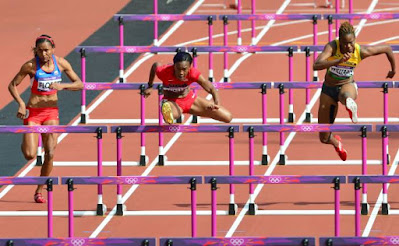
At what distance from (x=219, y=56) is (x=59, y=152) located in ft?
17.3

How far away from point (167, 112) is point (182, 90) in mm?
539

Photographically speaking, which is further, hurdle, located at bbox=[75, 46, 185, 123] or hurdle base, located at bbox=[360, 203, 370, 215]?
hurdle, located at bbox=[75, 46, 185, 123]

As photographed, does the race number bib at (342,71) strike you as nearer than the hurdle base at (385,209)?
Yes

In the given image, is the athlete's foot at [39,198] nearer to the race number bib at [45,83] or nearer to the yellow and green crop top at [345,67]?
the race number bib at [45,83]

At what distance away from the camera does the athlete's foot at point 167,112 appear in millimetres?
19531

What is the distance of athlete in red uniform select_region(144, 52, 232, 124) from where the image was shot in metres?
19.6

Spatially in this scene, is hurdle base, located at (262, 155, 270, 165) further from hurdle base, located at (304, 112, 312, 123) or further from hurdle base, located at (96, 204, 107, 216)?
hurdle base, located at (96, 204, 107, 216)

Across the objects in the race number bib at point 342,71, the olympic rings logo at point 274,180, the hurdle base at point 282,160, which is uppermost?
the race number bib at point 342,71

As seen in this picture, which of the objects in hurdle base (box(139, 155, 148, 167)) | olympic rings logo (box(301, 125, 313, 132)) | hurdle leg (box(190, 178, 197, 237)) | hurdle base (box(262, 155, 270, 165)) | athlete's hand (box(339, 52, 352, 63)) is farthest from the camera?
hurdle base (box(139, 155, 148, 167))

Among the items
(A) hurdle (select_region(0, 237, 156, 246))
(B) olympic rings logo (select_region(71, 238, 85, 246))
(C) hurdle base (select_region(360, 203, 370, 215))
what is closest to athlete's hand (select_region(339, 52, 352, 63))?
(C) hurdle base (select_region(360, 203, 370, 215))

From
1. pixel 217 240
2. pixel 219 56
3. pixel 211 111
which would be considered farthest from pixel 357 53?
pixel 219 56

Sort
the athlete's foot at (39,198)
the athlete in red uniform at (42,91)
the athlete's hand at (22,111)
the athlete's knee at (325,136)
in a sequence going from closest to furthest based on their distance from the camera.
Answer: the athlete's hand at (22,111) → the athlete in red uniform at (42,91) → the athlete's knee at (325,136) → the athlete's foot at (39,198)

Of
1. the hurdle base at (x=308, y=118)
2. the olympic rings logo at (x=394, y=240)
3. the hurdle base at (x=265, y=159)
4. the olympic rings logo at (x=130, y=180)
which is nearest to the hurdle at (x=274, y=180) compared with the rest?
the olympic rings logo at (x=130, y=180)

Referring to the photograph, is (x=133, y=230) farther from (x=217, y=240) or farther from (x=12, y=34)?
(x=12, y=34)
